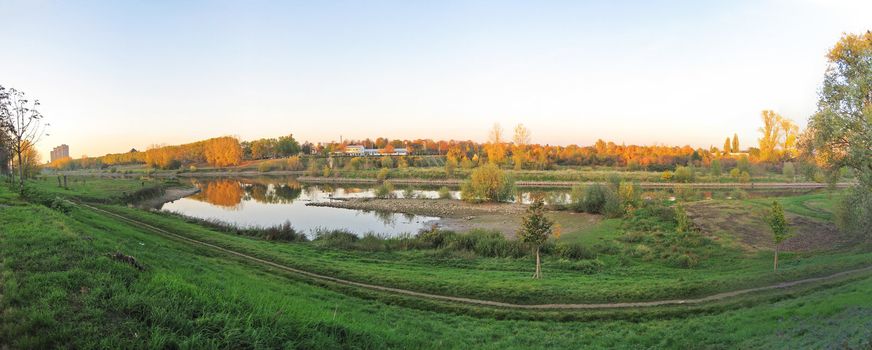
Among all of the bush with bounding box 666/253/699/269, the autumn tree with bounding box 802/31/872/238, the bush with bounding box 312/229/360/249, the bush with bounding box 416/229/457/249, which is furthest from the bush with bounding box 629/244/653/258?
the bush with bounding box 312/229/360/249

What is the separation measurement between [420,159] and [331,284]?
12932 cm

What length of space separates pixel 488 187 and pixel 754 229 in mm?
30864

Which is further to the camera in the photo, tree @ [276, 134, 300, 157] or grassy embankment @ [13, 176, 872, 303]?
tree @ [276, 134, 300, 157]

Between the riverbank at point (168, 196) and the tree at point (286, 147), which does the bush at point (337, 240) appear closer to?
the riverbank at point (168, 196)

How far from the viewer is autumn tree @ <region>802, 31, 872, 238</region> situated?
54.5 ft

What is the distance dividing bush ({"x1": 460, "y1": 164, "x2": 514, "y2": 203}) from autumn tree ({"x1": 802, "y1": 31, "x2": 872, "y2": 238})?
3780cm

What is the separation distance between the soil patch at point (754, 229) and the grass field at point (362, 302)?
12.8ft

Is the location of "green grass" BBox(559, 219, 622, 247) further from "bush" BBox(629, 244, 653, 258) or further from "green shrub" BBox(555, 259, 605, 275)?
"green shrub" BBox(555, 259, 605, 275)

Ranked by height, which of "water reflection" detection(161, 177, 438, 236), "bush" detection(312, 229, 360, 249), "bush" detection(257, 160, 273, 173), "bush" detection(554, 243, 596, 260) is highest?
"bush" detection(257, 160, 273, 173)

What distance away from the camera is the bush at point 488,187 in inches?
2200

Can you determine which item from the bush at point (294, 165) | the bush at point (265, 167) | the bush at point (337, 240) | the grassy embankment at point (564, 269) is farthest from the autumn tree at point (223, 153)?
the bush at point (337, 240)

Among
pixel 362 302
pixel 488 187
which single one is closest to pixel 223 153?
pixel 488 187

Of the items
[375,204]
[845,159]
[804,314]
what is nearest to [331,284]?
[804,314]

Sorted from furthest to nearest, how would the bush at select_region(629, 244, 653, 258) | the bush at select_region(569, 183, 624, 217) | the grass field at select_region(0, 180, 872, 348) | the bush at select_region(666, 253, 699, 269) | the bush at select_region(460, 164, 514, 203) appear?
the bush at select_region(460, 164, 514, 203) < the bush at select_region(569, 183, 624, 217) < the bush at select_region(629, 244, 653, 258) < the bush at select_region(666, 253, 699, 269) < the grass field at select_region(0, 180, 872, 348)
